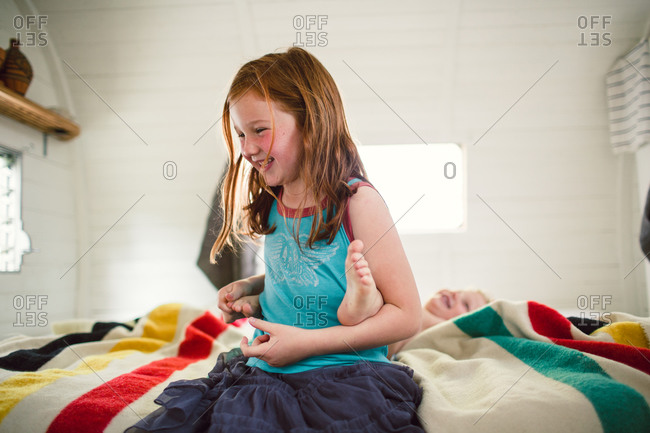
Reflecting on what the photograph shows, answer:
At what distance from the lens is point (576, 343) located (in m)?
0.86

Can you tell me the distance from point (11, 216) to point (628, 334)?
2.20 metres

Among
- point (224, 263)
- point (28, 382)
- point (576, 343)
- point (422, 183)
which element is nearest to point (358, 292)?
point (576, 343)

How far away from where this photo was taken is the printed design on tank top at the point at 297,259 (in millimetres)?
759

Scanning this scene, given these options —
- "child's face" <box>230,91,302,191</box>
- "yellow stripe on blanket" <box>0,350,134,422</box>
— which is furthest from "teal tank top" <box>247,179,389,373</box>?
"yellow stripe on blanket" <box>0,350,134,422</box>

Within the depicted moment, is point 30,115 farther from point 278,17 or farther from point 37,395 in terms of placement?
point 37,395

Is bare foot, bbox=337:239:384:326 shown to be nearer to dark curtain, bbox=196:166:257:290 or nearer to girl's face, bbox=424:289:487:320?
girl's face, bbox=424:289:487:320

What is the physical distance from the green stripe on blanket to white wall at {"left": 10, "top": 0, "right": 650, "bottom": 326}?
44.2 inches

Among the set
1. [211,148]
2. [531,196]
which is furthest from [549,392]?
[211,148]

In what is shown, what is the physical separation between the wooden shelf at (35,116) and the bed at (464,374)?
950 millimetres

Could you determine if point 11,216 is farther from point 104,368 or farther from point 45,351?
point 104,368

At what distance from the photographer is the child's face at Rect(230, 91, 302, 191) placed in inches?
30.3

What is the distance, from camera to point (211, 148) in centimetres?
226

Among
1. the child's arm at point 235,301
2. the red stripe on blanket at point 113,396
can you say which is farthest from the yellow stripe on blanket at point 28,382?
the child's arm at point 235,301

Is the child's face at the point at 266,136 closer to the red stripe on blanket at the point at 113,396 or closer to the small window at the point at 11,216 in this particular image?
the red stripe on blanket at the point at 113,396
